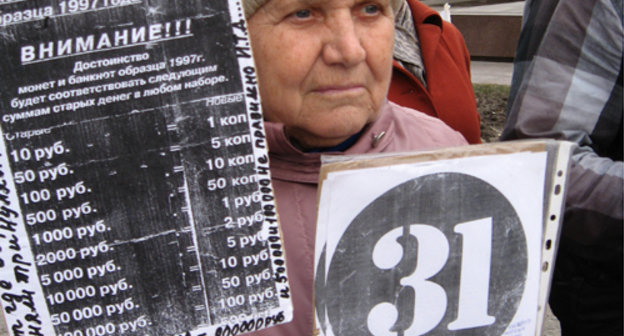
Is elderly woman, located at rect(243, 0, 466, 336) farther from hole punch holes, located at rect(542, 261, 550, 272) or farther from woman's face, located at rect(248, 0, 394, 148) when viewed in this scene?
hole punch holes, located at rect(542, 261, 550, 272)

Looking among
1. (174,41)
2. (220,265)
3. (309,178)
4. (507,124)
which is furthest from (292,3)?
(507,124)

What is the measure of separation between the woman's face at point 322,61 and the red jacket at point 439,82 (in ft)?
3.59

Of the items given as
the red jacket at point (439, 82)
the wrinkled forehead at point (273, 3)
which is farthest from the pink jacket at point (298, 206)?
the red jacket at point (439, 82)

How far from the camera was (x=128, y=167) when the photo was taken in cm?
107

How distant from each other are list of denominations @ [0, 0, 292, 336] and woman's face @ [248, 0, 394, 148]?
0.50 feet

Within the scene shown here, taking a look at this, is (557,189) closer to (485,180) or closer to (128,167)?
(485,180)

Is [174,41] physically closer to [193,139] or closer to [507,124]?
[193,139]

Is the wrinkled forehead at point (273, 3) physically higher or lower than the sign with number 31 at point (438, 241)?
higher

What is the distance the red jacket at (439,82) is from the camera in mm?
2426

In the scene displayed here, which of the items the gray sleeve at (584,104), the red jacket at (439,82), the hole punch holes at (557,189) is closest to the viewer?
the hole punch holes at (557,189)

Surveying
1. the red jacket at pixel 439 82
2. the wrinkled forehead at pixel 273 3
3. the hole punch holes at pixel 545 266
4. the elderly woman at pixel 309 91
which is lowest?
the hole punch holes at pixel 545 266

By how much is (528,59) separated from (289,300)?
3.61 feet

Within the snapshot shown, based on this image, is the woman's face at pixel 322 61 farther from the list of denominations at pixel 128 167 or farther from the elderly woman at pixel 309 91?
the list of denominations at pixel 128 167

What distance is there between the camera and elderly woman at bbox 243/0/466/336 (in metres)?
1.23
